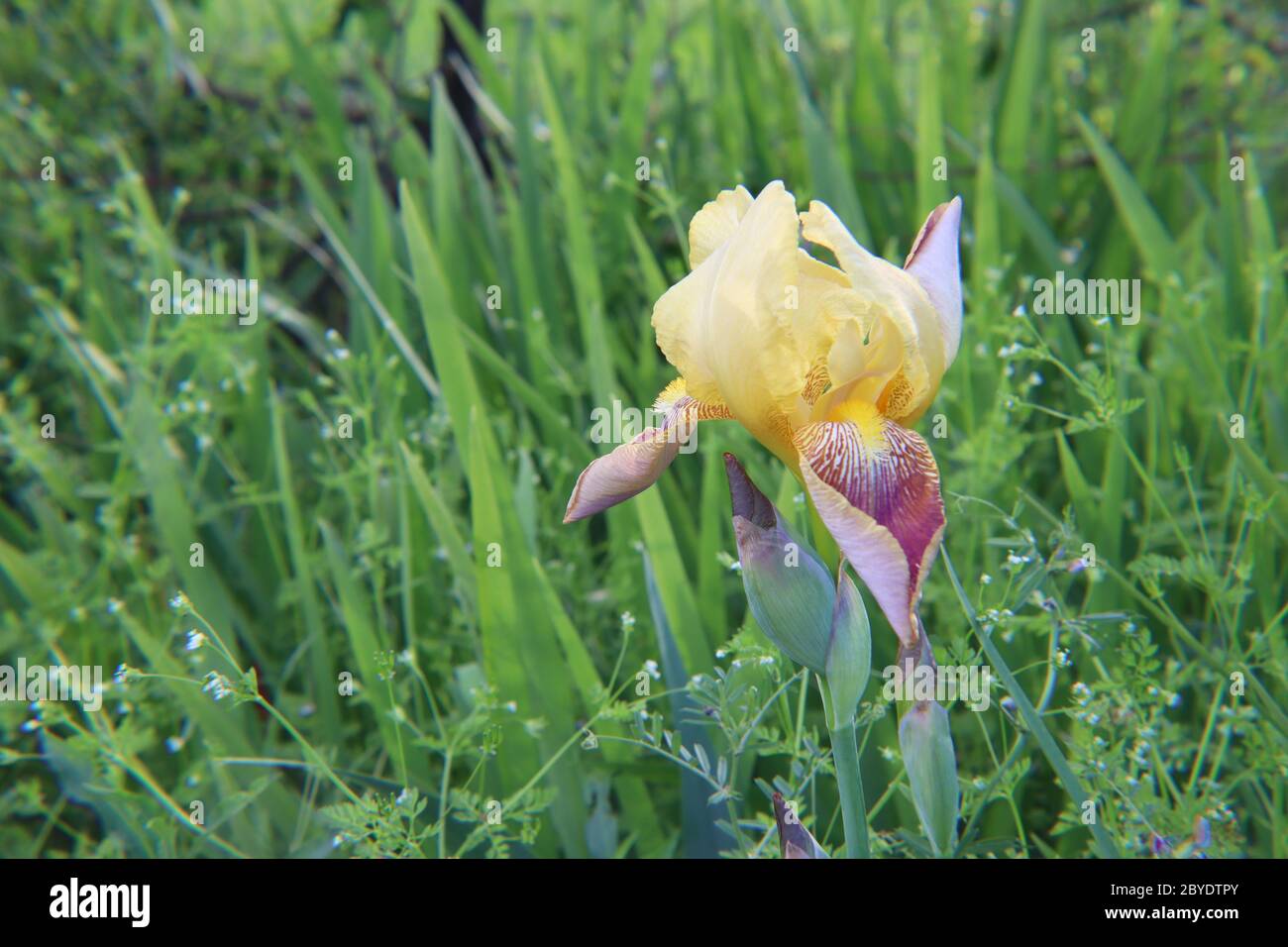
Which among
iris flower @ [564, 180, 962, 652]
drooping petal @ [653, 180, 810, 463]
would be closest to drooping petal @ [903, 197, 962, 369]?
iris flower @ [564, 180, 962, 652]

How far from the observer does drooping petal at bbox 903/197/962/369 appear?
2.63 feet

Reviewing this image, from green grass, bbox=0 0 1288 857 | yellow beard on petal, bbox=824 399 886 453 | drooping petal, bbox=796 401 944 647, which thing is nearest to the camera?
drooping petal, bbox=796 401 944 647

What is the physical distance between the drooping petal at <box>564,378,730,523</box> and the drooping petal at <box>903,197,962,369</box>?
6.7 inches

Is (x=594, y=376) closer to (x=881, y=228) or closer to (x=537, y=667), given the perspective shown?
(x=537, y=667)

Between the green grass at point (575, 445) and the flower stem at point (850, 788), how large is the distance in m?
0.09

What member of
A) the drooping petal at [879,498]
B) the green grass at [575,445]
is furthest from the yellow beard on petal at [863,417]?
the green grass at [575,445]

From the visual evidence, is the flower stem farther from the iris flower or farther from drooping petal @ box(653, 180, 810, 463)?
drooping petal @ box(653, 180, 810, 463)

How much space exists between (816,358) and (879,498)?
0.14 metres

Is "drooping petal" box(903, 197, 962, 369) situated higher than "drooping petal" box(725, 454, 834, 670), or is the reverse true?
"drooping petal" box(903, 197, 962, 369)

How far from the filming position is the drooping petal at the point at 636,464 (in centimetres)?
80

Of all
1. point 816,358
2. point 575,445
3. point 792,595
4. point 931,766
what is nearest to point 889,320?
point 816,358

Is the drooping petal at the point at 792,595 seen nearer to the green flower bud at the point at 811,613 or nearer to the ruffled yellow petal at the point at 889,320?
the green flower bud at the point at 811,613
